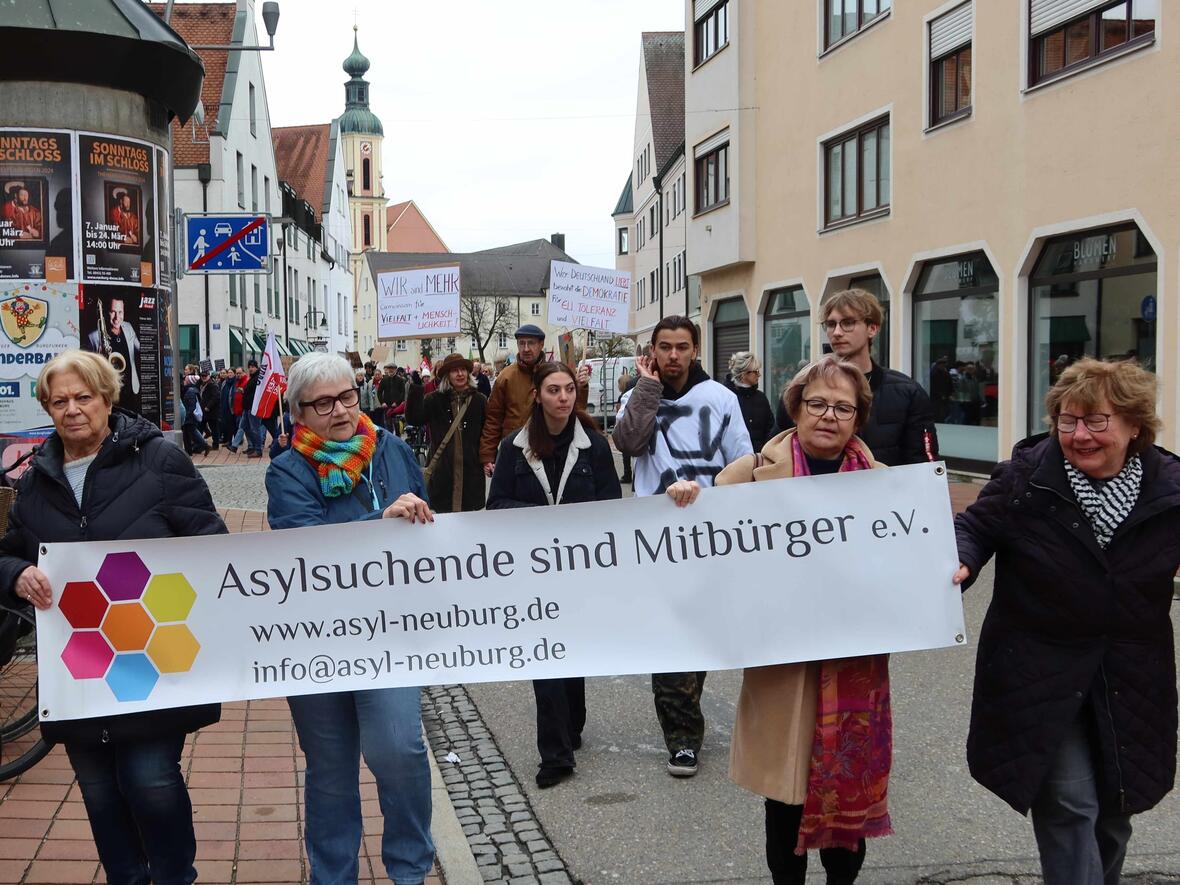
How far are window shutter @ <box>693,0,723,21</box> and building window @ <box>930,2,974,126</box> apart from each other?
871cm

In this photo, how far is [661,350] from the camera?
17.6 ft

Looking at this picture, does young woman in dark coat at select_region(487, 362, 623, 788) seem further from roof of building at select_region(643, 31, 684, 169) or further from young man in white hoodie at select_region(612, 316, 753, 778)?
roof of building at select_region(643, 31, 684, 169)

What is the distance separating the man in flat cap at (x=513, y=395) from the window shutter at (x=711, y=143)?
17.9 metres

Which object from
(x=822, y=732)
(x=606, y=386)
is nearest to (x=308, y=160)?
(x=606, y=386)

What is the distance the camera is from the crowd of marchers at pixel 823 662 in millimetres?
3172

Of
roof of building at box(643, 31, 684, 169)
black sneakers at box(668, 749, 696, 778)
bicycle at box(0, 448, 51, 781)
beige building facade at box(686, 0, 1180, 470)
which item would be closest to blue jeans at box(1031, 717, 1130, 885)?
black sneakers at box(668, 749, 696, 778)

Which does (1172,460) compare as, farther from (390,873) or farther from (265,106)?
(265,106)

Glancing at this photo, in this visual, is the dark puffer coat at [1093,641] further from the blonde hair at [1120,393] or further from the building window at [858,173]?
the building window at [858,173]

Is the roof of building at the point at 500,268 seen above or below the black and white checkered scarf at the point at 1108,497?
above

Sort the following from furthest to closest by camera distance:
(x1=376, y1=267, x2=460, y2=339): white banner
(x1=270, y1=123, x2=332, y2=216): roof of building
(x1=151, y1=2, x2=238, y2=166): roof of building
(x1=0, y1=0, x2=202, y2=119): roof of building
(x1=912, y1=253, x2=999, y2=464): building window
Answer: (x1=270, y1=123, x2=332, y2=216): roof of building, (x1=151, y1=2, x2=238, y2=166): roof of building, (x1=912, y1=253, x2=999, y2=464): building window, (x1=376, y1=267, x2=460, y2=339): white banner, (x1=0, y1=0, x2=202, y2=119): roof of building

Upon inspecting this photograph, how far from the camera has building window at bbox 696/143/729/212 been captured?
Result: 2530cm

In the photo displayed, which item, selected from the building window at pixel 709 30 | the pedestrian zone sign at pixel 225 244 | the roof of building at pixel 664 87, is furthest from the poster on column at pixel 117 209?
the roof of building at pixel 664 87

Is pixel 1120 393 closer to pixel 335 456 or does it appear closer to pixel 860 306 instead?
pixel 860 306

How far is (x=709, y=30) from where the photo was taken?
26.0 m
